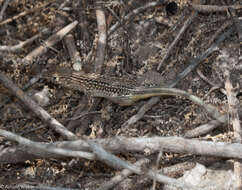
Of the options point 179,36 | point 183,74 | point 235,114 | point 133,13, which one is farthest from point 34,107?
point 235,114

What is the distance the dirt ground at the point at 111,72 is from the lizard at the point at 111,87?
0.48 ft

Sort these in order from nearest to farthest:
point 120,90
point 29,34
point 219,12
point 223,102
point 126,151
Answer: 1. point 126,151
2. point 223,102
3. point 120,90
4. point 219,12
5. point 29,34

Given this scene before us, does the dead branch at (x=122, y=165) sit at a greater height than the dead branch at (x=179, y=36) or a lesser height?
lesser

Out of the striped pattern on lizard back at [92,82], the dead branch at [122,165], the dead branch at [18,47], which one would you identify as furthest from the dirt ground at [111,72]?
the dead branch at [122,165]

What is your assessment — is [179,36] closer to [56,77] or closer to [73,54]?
[73,54]

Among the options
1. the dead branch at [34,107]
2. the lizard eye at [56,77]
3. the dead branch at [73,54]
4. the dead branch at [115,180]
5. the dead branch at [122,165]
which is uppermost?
the dead branch at [73,54]

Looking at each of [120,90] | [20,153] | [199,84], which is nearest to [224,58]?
[199,84]

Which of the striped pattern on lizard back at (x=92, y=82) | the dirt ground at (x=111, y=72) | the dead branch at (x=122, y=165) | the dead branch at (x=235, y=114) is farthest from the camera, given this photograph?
the striped pattern on lizard back at (x=92, y=82)

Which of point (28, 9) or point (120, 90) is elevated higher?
point (28, 9)

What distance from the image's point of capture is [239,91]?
4.32 metres

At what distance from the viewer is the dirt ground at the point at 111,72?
3895mm

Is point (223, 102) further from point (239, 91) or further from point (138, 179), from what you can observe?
point (138, 179)

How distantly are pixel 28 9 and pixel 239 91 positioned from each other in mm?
3708

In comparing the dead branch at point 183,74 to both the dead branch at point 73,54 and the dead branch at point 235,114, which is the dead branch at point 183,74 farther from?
the dead branch at point 73,54
